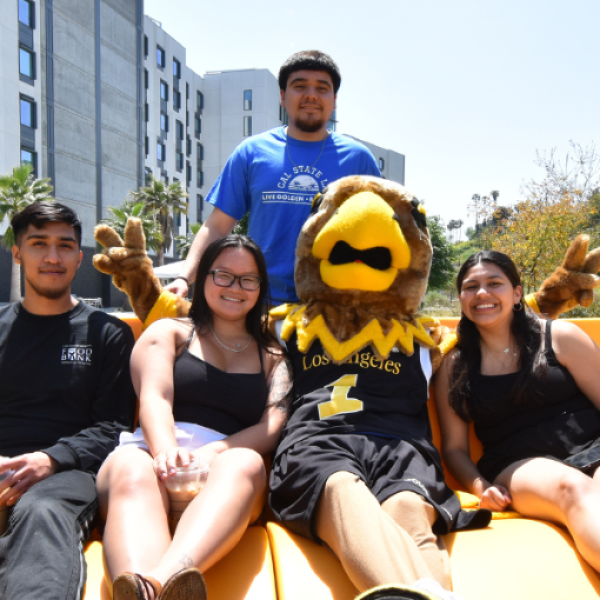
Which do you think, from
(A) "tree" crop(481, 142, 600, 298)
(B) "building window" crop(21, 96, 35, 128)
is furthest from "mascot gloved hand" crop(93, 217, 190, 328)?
(B) "building window" crop(21, 96, 35, 128)

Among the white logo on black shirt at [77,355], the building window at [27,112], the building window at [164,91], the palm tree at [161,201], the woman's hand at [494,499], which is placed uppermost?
the building window at [164,91]

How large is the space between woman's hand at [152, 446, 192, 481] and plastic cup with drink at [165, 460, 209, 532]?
2 centimetres

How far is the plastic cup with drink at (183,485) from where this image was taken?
1.81m

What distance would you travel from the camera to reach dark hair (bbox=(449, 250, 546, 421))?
2.43 m

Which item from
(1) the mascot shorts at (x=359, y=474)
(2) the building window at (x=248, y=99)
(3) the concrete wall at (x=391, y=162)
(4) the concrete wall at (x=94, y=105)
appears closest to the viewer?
(1) the mascot shorts at (x=359, y=474)

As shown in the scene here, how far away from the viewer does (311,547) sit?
75.8 inches

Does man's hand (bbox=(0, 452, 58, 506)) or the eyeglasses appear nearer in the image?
man's hand (bbox=(0, 452, 58, 506))

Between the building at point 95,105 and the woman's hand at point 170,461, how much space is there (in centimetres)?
2277

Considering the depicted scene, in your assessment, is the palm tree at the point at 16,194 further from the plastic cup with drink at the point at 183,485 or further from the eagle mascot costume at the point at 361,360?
the plastic cup with drink at the point at 183,485

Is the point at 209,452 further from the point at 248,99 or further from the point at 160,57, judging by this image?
the point at 248,99

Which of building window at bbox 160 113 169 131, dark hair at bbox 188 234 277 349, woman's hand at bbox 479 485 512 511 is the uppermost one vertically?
building window at bbox 160 113 169 131

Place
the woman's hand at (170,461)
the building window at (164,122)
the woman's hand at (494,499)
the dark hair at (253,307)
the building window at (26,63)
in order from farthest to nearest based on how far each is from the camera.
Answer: the building window at (164,122) → the building window at (26,63) → the dark hair at (253,307) → the woman's hand at (494,499) → the woman's hand at (170,461)

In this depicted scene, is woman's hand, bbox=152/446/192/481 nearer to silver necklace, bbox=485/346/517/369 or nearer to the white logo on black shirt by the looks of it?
the white logo on black shirt

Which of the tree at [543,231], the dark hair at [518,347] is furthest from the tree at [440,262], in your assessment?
the dark hair at [518,347]
